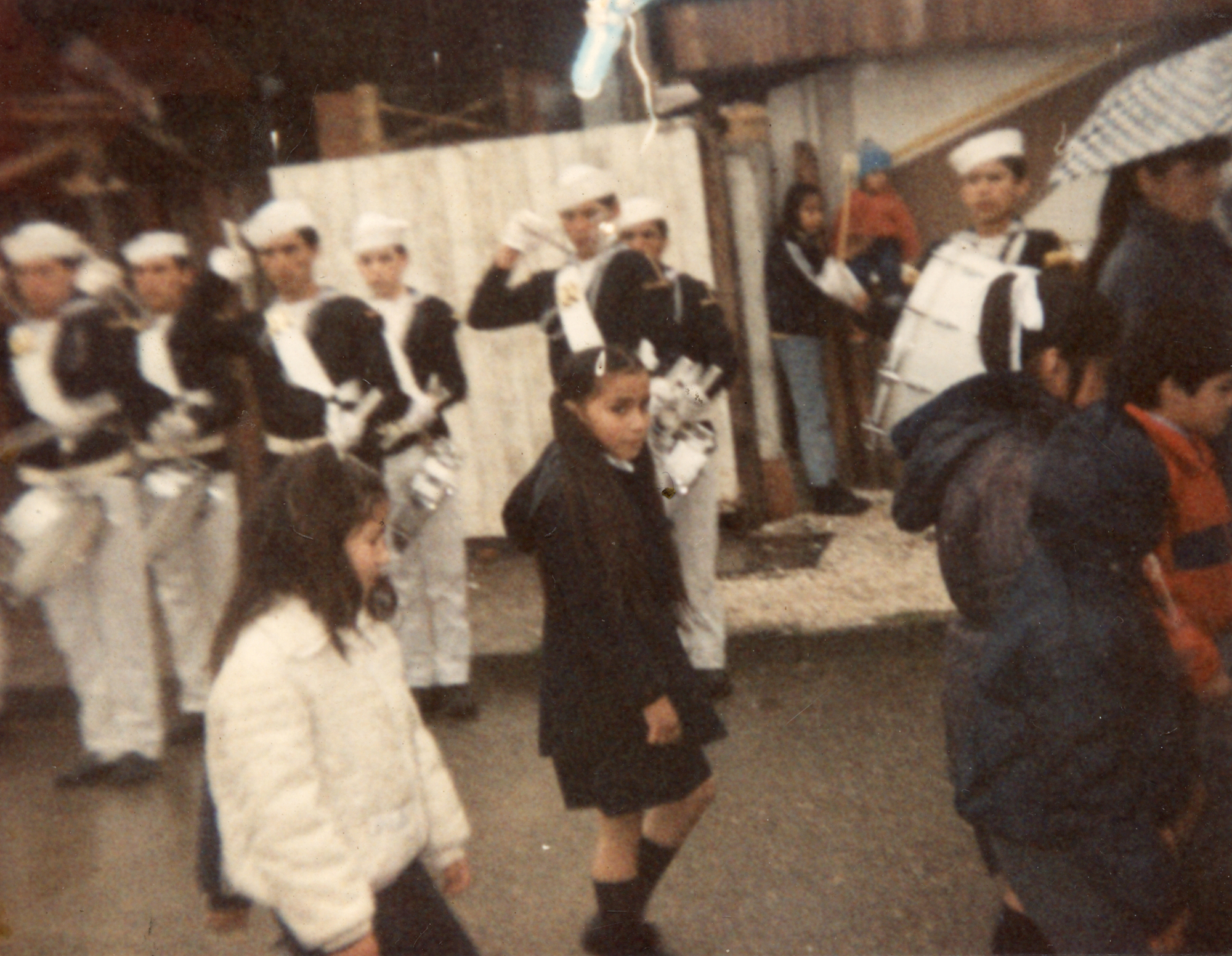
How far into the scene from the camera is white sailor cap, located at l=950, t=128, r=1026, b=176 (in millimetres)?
4293

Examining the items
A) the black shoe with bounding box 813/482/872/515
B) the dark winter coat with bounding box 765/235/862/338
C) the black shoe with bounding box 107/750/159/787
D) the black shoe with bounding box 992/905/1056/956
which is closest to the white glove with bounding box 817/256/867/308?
the dark winter coat with bounding box 765/235/862/338

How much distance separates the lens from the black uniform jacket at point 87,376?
452cm

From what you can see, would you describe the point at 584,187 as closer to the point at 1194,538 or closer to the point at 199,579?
the point at 199,579

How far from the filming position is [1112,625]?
7.04 feet

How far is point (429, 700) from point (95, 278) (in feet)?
6.27

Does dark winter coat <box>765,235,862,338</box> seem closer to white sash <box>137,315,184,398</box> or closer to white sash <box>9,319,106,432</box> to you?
white sash <box>137,315,184,398</box>

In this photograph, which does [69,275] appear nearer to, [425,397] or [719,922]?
[425,397]

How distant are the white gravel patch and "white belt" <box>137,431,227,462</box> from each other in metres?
2.07

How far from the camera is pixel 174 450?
473 cm

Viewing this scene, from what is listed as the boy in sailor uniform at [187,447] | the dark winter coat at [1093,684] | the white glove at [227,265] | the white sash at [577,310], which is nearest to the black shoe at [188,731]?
the boy in sailor uniform at [187,447]

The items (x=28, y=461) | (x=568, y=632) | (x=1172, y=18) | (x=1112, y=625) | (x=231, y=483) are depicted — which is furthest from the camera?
(x=231, y=483)

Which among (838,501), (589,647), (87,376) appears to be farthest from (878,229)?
(589,647)

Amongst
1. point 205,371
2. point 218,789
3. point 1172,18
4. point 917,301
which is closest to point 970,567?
point 917,301

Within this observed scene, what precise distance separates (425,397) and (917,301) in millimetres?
1950
